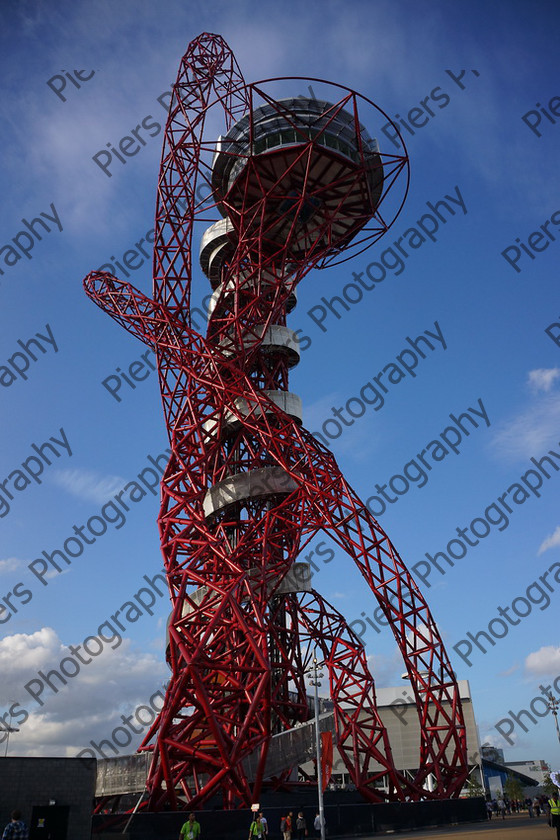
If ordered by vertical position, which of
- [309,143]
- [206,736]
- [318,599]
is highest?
[309,143]

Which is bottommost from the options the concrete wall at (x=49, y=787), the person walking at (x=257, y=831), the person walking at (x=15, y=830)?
the person walking at (x=257, y=831)

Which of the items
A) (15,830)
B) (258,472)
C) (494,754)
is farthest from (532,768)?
(15,830)

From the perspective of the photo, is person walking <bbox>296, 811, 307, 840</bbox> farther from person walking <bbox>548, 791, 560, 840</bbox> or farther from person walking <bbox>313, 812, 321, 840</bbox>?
person walking <bbox>548, 791, 560, 840</bbox>

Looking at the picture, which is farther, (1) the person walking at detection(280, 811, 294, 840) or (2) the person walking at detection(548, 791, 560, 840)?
(1) the person walking at detection(280, 811, 294, 840)

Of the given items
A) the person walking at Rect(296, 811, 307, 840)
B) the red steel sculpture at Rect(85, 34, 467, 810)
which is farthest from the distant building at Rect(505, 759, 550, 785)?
the person walking at Rect(296, 811, 307, 840)

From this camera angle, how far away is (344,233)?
41.9 m

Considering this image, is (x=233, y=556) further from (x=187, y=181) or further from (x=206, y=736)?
(x=187, y=181)

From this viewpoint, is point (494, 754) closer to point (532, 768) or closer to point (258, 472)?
point (532, 768)

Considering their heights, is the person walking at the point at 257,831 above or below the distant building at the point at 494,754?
below

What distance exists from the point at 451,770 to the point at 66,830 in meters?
18.6

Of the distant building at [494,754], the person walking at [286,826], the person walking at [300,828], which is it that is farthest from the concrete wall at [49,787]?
the distant building at [494,754]

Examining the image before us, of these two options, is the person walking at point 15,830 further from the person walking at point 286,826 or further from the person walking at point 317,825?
the person walking at point 317,825

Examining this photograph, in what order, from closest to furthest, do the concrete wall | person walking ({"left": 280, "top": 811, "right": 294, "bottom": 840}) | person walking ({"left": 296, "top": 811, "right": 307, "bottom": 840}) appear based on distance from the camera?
1. the concrete wall
2. person walking ({"left": 280, "top": 811, "right": 294, "bottom": 840})
3. person walking ({"left": 296, "top": 811, "right": 307, "bottom": 840})

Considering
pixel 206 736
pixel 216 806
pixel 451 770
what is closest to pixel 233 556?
pixel 206 736
